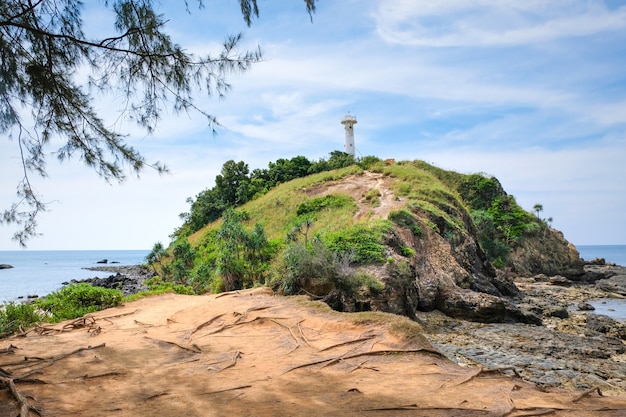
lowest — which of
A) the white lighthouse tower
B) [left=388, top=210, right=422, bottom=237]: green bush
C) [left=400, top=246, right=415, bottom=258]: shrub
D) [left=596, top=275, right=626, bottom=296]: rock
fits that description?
[left=596, top=275, right=626, bottom=296]: rock

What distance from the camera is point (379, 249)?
16.2 meters

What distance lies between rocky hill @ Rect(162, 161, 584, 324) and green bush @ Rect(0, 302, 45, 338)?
6.55 meters

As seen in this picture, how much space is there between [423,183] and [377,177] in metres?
4.43

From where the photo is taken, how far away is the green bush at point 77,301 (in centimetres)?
1122

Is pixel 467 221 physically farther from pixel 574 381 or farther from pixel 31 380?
pixel 31 380

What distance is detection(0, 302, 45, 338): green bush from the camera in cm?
908

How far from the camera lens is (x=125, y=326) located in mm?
9453

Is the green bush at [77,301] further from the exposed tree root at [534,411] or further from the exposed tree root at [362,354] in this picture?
the exposed tree root at [534,411]

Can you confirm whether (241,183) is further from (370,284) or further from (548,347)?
(548,347)

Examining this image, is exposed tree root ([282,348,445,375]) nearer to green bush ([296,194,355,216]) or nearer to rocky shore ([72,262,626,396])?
rocky shore ([72,262,626,396])

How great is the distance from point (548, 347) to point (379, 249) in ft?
19.9

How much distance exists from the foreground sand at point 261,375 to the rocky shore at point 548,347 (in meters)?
2.50

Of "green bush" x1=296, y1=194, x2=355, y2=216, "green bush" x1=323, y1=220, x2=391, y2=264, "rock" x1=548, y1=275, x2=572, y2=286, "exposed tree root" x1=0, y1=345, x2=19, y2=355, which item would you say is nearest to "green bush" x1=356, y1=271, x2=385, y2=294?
"green bush" x1=323, y1=220, x2=391, y2=264

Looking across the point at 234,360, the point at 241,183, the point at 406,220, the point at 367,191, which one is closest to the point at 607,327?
the point at 406,220
